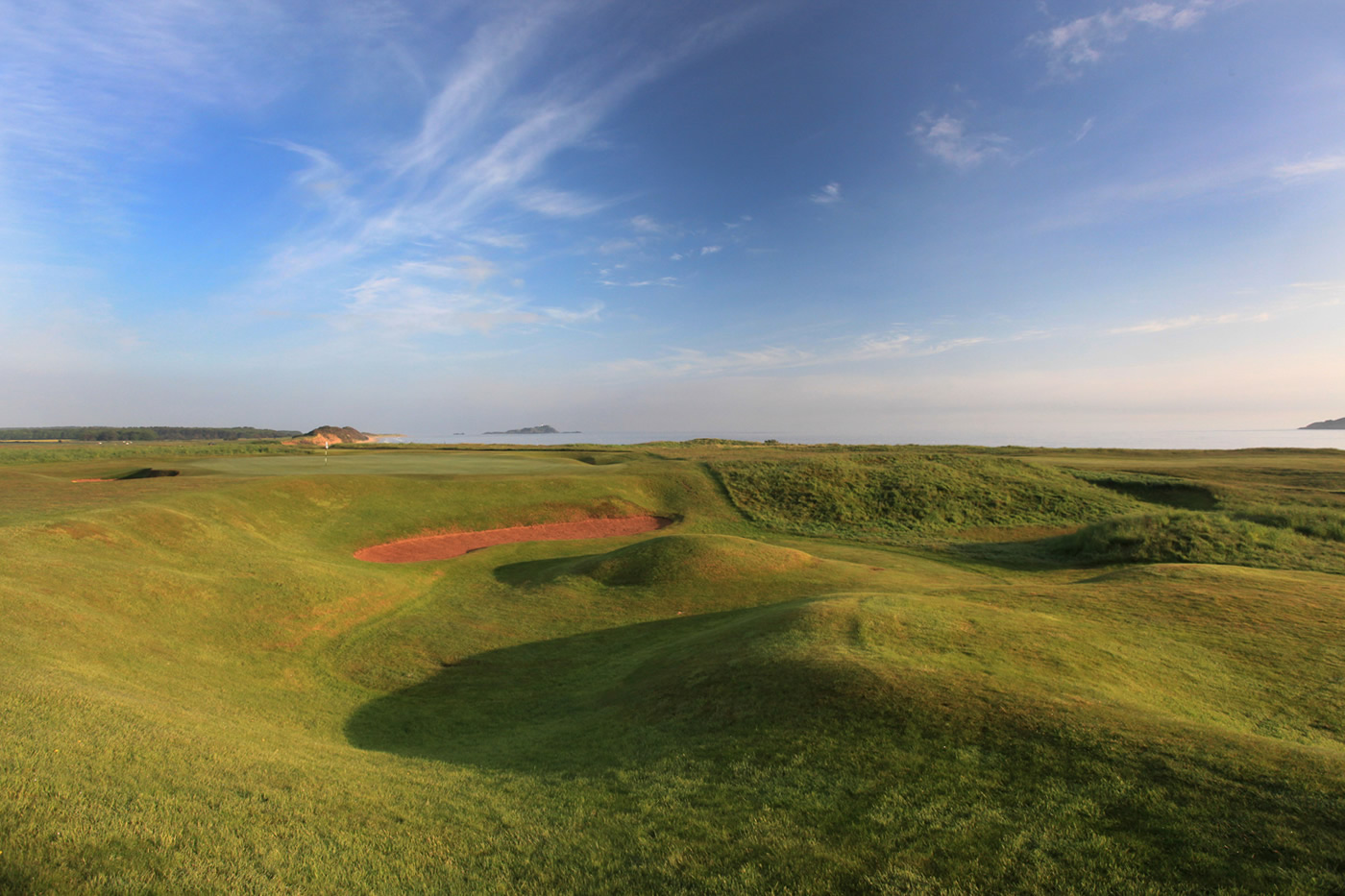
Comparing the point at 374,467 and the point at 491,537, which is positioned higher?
the point at 374,467

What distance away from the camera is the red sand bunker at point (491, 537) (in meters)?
27.0

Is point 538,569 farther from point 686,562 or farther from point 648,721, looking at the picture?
point 648,721

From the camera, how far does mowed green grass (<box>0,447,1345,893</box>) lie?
534cm

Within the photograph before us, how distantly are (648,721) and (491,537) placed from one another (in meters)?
22.4

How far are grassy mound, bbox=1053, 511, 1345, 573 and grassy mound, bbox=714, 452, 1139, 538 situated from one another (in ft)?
26.6

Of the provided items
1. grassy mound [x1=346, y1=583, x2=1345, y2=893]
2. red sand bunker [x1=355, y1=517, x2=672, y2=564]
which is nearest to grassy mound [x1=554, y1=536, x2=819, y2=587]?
grassy mound [x1=346, y1=583, x2=1345, y2=893]

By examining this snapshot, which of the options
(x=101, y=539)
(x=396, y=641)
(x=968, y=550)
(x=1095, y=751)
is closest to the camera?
(x=1095, y=751)

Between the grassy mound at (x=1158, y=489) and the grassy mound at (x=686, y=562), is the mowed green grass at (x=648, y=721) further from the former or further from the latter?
the grassy mound at (x=1158, y=489)

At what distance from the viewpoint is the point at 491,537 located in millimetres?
30578

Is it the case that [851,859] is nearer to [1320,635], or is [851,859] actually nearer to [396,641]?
[1320,635]

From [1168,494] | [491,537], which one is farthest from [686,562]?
[1168,494]

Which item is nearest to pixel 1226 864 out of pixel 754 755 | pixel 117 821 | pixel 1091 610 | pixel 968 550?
pixel 754 755

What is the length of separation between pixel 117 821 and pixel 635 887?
4791 millimetres

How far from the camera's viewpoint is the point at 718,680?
10523 mm
